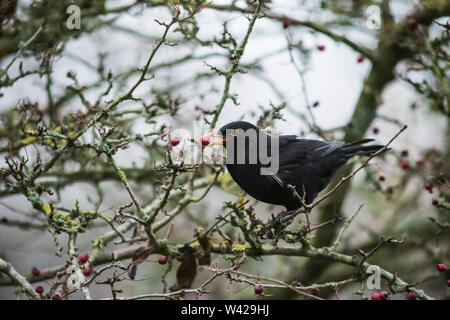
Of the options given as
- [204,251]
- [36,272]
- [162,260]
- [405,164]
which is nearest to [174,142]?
[162,260]

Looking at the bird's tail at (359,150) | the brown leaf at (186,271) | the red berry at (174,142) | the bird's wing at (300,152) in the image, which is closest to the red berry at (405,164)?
the bird's tail at (359,150)

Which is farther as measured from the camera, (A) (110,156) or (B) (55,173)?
(B) (55,173)

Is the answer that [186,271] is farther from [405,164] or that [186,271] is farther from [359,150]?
[405,164]

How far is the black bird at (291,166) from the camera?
410cm

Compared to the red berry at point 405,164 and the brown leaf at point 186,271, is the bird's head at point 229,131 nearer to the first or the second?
the brown leaf at point 186,271

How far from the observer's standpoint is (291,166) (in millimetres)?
4570

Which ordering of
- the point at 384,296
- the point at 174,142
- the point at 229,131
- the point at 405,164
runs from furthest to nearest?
1. the point at 405,164
2. the point at 229,131
3. the point at 384,296
4. the point at 174,142

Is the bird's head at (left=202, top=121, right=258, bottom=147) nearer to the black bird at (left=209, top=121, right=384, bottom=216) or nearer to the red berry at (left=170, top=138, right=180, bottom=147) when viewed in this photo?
the black bird at (left=209, top=121, right=384, bottom=216)

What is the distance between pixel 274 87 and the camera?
600 cm

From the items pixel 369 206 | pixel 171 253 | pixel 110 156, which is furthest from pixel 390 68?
pixel 110 156

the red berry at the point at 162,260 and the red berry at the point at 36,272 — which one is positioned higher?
the red berry at the point at 162,260
